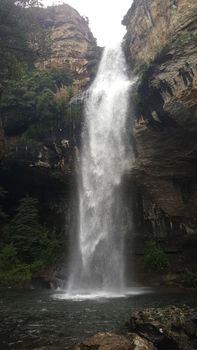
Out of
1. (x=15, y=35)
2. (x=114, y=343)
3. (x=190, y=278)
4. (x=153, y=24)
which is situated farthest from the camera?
(x=153, y=24)

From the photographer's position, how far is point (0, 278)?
20.6m

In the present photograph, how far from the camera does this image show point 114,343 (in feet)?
24.4

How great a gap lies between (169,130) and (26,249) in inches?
429

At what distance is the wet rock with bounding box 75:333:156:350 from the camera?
7.35 m

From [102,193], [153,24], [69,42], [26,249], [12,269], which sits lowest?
[12,269]

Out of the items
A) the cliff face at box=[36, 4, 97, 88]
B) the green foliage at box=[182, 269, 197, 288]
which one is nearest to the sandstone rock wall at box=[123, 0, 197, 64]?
the cliff face at box=[36, 4, 97, 88]

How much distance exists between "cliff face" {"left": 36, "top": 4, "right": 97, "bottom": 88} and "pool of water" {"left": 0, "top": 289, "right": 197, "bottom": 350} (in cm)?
1907

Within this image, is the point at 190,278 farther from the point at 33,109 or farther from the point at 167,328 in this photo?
the point at 33,109

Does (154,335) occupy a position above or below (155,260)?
below

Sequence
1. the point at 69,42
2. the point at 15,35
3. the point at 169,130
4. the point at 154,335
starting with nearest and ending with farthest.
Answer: the point at 154,335, the point at 15,35, the point at 169,130, the point at 69,42

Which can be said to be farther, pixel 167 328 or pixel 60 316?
pixel 60 316

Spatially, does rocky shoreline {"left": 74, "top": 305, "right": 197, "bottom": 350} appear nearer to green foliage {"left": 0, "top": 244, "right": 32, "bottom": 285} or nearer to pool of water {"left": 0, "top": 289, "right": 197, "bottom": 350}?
pool of water {"left": 0, "top": 289, "right": 197, "bottom": 350}

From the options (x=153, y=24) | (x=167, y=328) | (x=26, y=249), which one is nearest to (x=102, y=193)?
(x=26, y=249)

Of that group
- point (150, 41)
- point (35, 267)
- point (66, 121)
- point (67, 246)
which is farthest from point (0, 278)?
point (150, 41)
